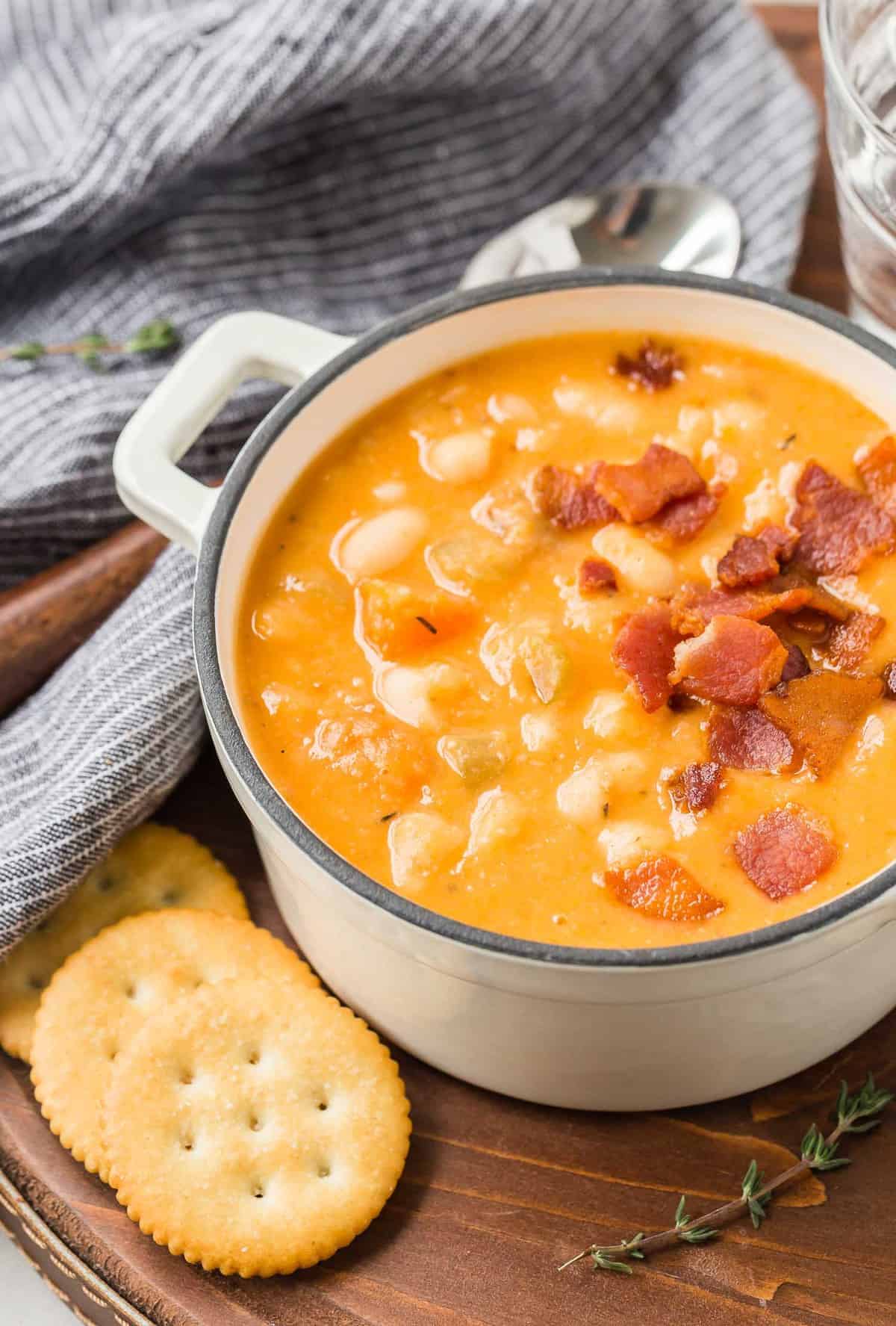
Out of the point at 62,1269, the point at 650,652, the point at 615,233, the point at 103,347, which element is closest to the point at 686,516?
the point at 650,652

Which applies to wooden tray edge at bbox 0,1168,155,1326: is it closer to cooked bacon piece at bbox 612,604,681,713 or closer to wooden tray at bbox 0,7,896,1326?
wooden tray at bbox 0,7,896,1326

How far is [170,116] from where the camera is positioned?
3084 mm

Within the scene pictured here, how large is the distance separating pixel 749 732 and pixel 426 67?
5.61 feet

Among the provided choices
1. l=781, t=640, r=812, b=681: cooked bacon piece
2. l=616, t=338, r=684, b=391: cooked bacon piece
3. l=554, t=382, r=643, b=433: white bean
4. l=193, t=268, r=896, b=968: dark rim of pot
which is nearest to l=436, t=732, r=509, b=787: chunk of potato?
l=193, t=268, r=896, b=968: dark rim of pot

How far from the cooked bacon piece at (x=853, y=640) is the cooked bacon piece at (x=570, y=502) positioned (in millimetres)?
415

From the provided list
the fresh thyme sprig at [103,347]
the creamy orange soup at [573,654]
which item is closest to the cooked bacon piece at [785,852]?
the creamy orange soup at [573,654]

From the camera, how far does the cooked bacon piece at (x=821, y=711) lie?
7.20ft

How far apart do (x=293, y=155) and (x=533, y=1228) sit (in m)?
2.24

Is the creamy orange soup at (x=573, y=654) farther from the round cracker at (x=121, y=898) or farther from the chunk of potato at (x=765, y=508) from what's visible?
the round cracker at (x=121, y=898)

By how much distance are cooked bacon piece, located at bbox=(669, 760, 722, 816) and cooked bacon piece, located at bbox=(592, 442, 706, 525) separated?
18.5 inches

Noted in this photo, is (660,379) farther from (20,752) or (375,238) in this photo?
(20,752)

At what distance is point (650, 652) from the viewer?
2.29 metres

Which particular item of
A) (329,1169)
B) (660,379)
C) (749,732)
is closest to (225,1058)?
(329,1169)

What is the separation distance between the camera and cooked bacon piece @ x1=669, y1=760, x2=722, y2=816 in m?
2.16
